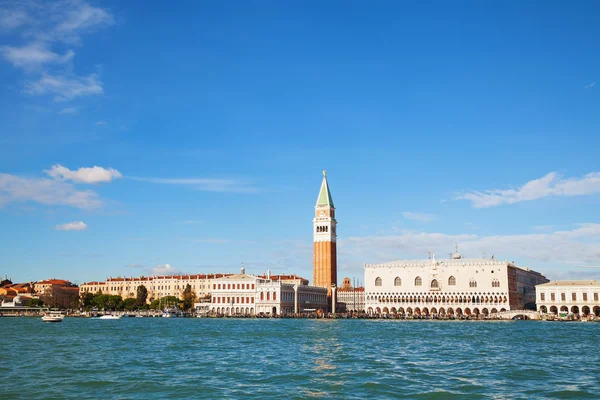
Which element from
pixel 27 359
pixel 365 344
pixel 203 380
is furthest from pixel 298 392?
pixel 365 344

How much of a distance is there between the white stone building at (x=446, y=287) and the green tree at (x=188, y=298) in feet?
104

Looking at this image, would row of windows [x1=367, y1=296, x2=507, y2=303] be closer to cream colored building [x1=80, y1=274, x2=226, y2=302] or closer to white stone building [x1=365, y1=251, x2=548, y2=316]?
white stone building [x1=365, y1=251, x2=548, y2=316]

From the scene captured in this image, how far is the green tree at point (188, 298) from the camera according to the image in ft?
370

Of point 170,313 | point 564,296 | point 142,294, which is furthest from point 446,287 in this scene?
point 142,294

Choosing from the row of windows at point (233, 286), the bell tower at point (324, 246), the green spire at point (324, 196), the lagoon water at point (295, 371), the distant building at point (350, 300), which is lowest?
the lagoon water at point (295, 371)

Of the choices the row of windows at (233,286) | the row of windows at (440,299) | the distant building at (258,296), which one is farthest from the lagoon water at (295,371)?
the row of windows at (233,286)

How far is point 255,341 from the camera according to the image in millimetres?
37781

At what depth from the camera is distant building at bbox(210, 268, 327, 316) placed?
10162 centimetres

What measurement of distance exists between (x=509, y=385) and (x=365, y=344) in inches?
629

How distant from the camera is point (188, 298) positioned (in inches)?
4508

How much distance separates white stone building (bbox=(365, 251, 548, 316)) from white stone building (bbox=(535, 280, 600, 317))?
510 centimetres

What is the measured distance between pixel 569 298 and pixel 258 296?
4510 centimetres

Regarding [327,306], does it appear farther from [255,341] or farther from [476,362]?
[476,362]

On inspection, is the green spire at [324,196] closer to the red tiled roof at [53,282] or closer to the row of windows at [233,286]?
the row of windows at [233,286]
